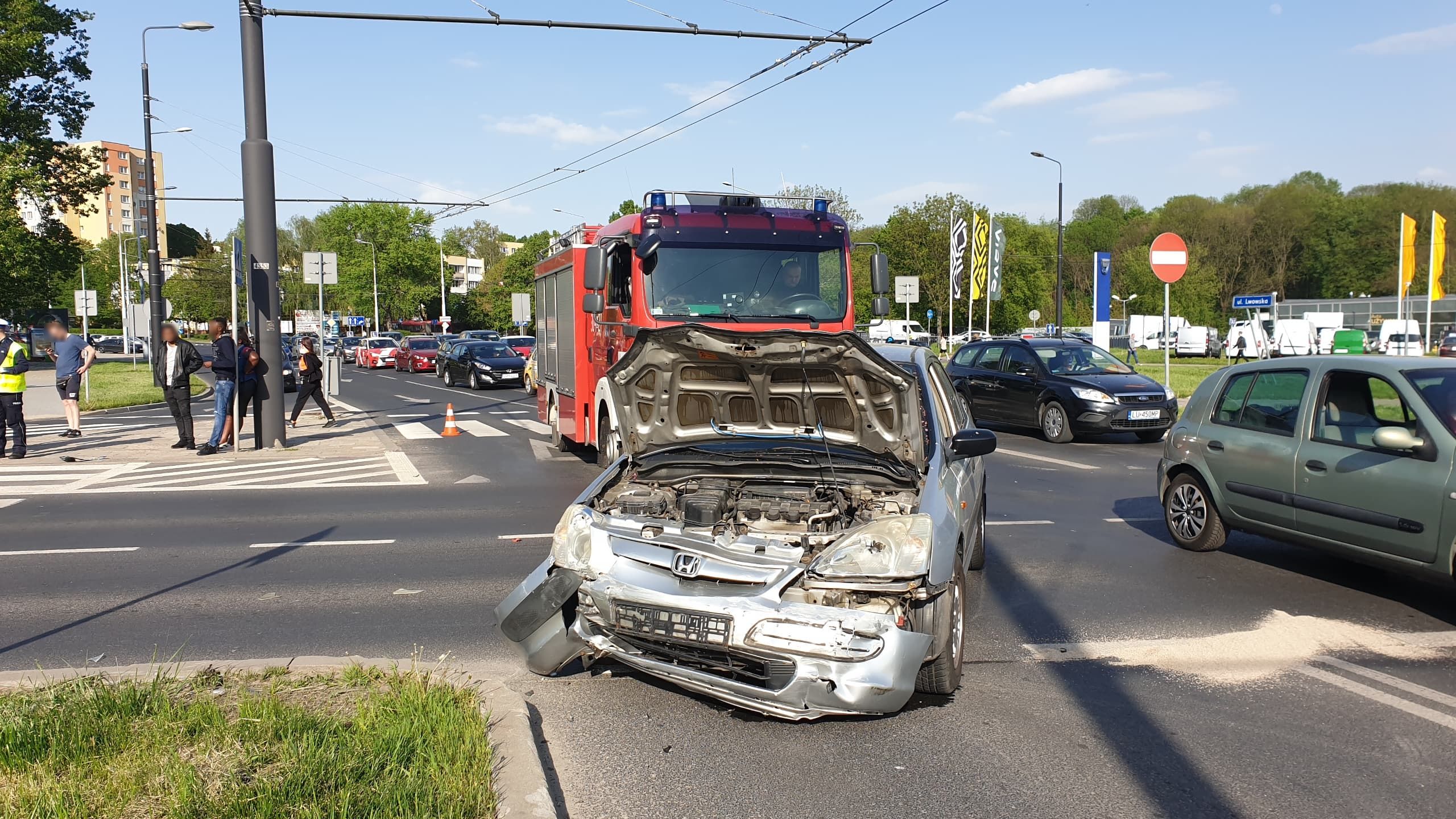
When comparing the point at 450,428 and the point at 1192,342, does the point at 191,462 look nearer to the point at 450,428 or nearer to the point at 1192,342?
the point at 450,428

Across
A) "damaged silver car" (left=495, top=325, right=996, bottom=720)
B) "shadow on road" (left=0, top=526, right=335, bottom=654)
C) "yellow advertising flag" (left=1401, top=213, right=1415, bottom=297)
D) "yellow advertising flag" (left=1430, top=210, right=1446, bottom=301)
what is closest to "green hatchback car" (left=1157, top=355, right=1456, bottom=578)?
"damaged silver car" (left=495, top=325, right=996, bottom=720)

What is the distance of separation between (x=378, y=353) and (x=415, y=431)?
3547 centimetres

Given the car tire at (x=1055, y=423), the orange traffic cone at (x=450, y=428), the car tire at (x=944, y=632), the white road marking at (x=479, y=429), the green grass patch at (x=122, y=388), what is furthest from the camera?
the green grass patch at (x=122, y=388)

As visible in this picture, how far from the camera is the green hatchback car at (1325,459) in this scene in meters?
6.38

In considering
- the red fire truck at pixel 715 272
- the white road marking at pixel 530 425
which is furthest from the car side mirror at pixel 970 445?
the white road marking at pixel 530 425

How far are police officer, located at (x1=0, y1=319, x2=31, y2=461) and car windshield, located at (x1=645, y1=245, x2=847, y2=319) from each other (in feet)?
30.3

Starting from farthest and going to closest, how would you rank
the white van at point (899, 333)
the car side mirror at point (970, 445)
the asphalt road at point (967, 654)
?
the white van at point (899, 333) < the car side mirror at point (970, 445) < the asphalt road at point (967, 654)

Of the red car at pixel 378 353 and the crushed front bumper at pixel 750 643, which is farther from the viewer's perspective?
the red car at pixel 378 353

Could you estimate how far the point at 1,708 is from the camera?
4195 mm

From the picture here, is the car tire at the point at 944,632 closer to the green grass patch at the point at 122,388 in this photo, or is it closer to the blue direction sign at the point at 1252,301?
the green grass patch at the point at 122,388

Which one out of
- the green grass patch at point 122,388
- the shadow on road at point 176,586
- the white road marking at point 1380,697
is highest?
the green grass patch at point 122,388

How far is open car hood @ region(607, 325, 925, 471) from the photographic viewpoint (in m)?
5.51

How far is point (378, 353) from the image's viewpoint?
52625 millimetres

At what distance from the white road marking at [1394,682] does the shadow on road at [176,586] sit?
7.06 meters
